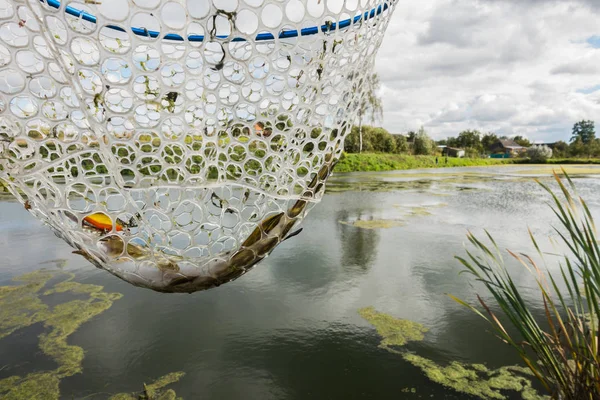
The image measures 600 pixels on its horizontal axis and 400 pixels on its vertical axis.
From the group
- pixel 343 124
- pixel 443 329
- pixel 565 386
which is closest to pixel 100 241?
pixel 343 124

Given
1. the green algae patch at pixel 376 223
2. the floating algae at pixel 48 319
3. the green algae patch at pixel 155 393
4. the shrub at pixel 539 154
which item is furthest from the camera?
the shrub at pixel 539 154

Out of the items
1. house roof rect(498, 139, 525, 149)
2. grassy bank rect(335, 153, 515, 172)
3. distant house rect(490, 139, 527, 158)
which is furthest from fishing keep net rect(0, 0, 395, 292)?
house roof rect(498, 139, 525, 149)

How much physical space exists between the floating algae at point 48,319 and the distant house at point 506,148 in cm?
5139

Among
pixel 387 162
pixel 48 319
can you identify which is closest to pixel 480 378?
pixel 48 319

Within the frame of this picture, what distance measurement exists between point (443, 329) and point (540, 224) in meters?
5.24

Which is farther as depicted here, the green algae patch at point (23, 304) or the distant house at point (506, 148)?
the distant house at point (506, 148)

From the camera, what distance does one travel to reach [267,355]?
9.72 feet

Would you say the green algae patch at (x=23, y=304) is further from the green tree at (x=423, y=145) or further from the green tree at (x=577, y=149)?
the green tree at (x=577, y=149)

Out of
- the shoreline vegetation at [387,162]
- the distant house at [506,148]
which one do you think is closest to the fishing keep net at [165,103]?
the shoreline vegetation at [387,162]

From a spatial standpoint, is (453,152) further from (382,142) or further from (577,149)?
(382,142)

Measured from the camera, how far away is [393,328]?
3.37 metres

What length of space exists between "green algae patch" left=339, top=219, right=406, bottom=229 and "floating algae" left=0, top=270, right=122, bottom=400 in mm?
4370

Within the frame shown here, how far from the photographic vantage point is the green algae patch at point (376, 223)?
22.9ft

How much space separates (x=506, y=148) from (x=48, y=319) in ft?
182
